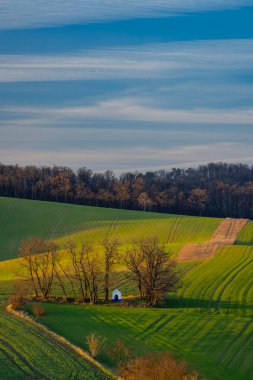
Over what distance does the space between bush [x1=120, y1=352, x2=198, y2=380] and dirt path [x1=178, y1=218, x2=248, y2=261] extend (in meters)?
47.1

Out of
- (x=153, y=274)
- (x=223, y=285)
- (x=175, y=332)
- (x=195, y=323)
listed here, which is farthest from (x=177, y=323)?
(x=223, y=285)

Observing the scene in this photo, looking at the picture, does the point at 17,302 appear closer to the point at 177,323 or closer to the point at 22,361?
the point at 177,323

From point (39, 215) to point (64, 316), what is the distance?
5999 centimetres

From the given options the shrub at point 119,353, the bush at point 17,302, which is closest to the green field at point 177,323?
the shrub at point 119,353

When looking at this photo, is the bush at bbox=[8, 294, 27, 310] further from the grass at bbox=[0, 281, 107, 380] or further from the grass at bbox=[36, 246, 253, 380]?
the grass at bbox=[0, 281, 107, 380]

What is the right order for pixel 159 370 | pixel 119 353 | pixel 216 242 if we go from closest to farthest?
pixel 159 370
pixel 119 353
pixel 216 242

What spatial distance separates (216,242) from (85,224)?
87.2 ft

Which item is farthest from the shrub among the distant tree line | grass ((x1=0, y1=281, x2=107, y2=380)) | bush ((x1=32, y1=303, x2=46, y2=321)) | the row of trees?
the distant tree line

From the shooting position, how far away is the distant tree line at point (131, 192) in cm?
13762

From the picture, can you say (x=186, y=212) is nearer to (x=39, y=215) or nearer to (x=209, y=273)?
(x=39, y=215)

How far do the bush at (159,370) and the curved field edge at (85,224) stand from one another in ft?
191

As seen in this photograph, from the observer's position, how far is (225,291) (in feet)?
205

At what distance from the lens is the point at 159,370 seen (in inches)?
1190

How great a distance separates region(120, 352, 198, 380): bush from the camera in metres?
30.0
